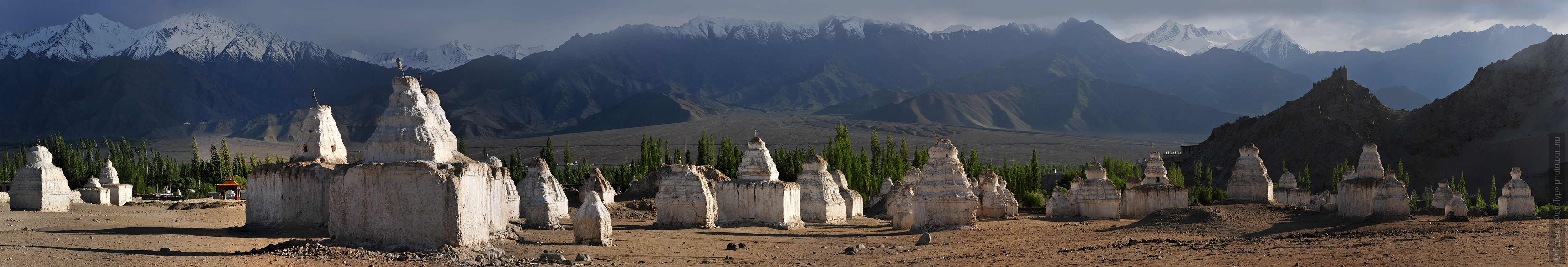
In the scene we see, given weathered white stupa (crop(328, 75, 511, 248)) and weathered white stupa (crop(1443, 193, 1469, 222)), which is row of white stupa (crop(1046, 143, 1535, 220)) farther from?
weathered white stupa (crop(328, 75, 511, 248))

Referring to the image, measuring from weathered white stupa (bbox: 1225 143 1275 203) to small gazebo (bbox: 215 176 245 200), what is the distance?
49038mm

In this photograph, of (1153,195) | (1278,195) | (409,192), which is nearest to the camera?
(409,192)

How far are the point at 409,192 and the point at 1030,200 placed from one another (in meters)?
45.7

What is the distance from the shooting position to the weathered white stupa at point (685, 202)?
1246 inches

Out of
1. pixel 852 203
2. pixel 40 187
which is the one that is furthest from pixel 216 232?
pixel 852 203

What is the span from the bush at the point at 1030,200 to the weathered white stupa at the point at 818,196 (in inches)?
861

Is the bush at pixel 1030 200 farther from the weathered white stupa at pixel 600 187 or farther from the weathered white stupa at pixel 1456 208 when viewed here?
the weathered white stupa at pixel 1456 208

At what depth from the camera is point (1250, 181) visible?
42.8 m

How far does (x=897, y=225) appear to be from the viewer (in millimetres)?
34406

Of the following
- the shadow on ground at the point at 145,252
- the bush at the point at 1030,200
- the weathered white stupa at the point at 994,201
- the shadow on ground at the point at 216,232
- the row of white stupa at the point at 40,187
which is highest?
the row of white stupa at the point at 40,187

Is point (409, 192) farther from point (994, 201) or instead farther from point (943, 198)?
point (994, 201)

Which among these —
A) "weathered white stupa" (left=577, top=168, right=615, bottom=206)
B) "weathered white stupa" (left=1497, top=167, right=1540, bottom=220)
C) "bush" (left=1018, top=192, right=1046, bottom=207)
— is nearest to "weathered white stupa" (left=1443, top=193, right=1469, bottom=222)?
"weathered white stupa" (left=1497, top=167, right=1540, bottom=220)

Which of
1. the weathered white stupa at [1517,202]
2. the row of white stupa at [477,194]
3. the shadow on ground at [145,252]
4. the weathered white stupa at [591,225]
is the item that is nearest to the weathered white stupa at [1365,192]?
the weathered white stupa at [1517,202]

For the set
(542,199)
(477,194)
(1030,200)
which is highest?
(477,194)
